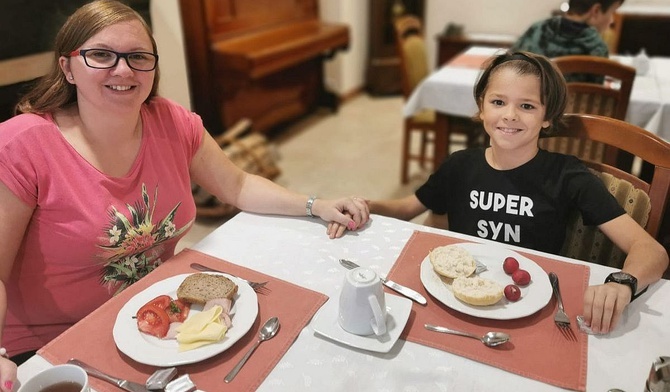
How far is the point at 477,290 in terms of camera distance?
972 millimetres

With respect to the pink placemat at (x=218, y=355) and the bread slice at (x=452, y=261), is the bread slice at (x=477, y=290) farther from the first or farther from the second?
the pink placemat at (x=218, y=355)

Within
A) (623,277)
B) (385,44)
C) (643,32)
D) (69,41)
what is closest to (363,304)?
(623,277)

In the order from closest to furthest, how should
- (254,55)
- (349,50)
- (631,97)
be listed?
(631,97) < (254,55) < (349,50)

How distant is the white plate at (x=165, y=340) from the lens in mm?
845

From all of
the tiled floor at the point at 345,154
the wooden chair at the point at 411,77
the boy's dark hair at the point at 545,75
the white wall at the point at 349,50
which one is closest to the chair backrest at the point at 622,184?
the boy's dark hair at the point at 545,75

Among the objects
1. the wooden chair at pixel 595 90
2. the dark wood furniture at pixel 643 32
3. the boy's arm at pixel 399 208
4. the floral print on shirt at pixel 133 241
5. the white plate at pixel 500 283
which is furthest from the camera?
the dark wood furniture at pixel 643 32

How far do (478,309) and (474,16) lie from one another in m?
4.72

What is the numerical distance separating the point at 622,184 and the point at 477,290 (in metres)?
0.58

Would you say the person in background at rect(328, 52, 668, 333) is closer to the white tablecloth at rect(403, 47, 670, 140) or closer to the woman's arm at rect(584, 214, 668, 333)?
the woman's arm at rect(584, 214, 668, 333)

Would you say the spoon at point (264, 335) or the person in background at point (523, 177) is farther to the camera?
the person in background at point (523, 177)

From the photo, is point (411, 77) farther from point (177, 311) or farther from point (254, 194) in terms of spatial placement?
point (177, 311)

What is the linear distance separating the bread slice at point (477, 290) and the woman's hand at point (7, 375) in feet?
2.47

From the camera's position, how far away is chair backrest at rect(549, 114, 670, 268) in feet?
3.98

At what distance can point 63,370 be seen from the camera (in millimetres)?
746
